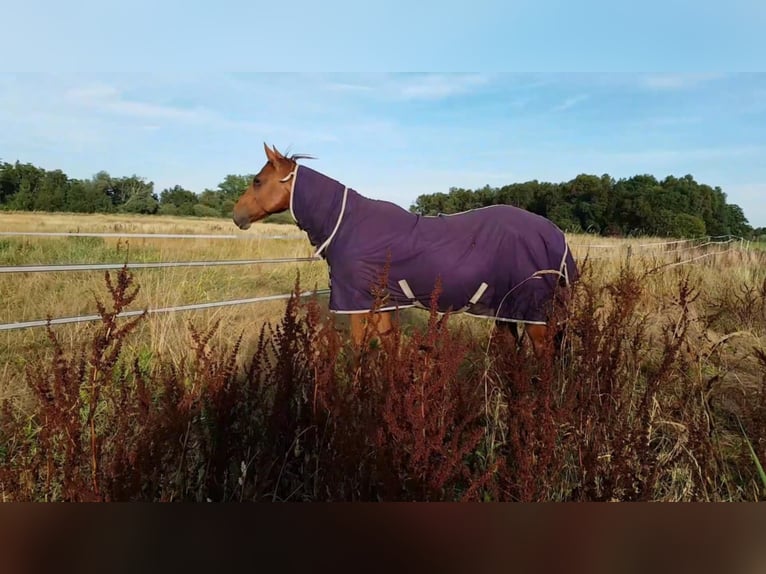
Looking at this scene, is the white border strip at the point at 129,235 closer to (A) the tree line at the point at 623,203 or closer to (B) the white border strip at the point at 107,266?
(B) the white border strip at the point at 107,266

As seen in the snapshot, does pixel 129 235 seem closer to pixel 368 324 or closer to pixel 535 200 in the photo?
pixel 368 324

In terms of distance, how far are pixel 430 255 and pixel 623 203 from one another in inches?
19.3

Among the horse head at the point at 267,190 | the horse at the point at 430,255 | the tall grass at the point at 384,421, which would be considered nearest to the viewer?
A: the tall grass at the point at 384,421

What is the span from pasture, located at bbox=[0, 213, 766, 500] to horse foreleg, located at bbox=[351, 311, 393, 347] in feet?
0.14

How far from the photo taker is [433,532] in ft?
2.25

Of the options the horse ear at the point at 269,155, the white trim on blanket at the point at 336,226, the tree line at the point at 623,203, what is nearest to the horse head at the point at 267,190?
the horse ear at the point at 269,155

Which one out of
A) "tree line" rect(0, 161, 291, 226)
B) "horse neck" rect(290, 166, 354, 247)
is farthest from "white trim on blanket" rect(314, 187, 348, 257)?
"tree line" rect(0, 161, 291, 226)

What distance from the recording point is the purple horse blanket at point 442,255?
109cm

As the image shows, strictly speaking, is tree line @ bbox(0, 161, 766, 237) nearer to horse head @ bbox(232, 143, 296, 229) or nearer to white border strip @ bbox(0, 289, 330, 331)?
horse head @ bbox(232, 143, 296, 229)

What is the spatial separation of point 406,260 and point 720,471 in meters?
0.81

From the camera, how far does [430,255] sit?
1.24m

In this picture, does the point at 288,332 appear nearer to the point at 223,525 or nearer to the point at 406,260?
the point at 223,525

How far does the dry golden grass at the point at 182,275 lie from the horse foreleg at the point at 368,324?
0.41 ft

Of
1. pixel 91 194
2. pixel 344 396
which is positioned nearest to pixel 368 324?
pixel 344 396
